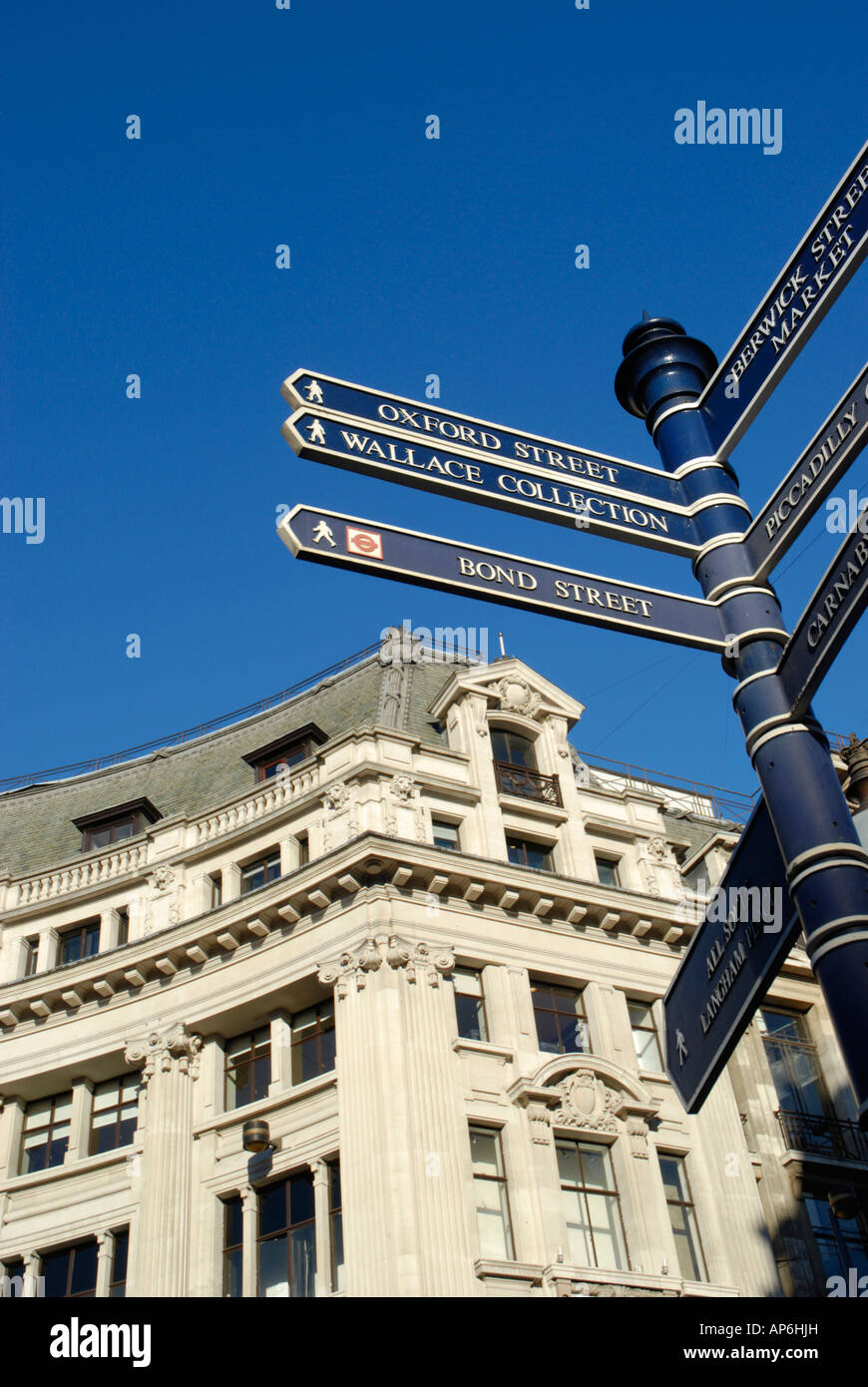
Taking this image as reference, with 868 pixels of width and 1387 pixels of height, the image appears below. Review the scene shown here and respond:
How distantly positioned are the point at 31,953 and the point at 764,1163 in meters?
16.6

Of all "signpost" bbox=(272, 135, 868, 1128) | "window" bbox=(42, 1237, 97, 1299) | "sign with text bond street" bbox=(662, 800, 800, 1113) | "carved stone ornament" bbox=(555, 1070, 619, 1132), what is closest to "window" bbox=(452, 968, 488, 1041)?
"carved stone ornament" bbox=(555, 1070, 619, 1132)

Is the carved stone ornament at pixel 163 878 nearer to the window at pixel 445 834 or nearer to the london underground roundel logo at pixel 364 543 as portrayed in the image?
the window at pixel 445 834

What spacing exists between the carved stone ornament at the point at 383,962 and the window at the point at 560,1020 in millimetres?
2239

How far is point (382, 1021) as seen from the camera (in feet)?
79.7

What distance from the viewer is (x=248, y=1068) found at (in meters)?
26.6

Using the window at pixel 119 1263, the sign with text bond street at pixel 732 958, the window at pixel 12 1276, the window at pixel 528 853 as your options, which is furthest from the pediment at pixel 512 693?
the sign with text bond street at pixel 732 958

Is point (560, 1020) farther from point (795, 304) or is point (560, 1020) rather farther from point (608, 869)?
point (795, 304)

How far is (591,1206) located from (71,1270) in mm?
9882

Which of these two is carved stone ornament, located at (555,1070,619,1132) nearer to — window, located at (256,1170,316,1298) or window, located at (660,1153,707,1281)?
window, located at (660,1153,707,1281)

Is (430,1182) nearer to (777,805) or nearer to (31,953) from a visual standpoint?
(31,953)

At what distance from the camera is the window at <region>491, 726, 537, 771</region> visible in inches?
1251

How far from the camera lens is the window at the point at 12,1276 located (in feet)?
81.0

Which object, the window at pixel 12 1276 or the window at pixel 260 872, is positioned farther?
the window at pixel 260 872
